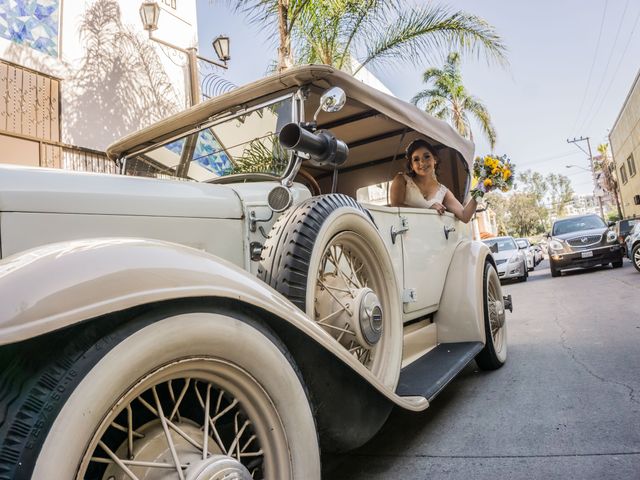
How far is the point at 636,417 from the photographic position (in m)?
2.43

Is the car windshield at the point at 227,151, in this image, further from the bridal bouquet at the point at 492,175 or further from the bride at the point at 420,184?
the bridal bouquet at the point at 492,175

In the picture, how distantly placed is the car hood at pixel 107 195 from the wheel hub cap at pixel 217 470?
43.5 inches

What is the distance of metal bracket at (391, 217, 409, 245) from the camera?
2.84m

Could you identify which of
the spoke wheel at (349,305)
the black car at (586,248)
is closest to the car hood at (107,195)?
the spoke wheel at (349,305)

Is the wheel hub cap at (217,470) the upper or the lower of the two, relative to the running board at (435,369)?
upper

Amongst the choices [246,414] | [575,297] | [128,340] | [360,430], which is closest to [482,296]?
[360,430]

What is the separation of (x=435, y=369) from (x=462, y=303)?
84 cm

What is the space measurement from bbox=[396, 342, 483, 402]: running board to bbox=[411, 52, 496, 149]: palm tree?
1623cm

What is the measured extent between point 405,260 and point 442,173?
64.2 inches

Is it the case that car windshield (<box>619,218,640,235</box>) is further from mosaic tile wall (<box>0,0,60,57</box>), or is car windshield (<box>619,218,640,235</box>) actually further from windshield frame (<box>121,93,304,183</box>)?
mosaic tile wall (<box>0,0,60,57</box>)

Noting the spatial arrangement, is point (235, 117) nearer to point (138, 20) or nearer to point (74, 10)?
point (74, 10)

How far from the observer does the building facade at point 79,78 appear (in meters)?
6.93

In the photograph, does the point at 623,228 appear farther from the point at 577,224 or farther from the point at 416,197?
the point at 416,197

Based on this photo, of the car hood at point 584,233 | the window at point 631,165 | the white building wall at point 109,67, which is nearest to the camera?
the white building wall at point 109,67
